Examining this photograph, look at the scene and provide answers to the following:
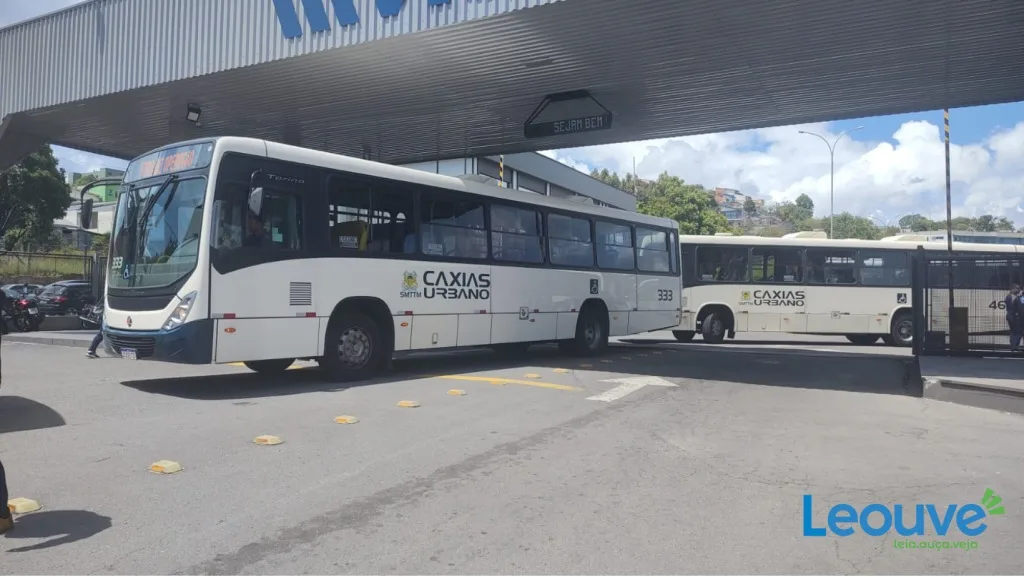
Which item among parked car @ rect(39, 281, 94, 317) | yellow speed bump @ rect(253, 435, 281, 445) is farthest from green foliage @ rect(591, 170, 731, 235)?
yellow speed bump @ rect(253, 435, 281, 445)

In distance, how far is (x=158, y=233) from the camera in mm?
9242

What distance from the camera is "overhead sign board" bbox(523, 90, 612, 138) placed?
1511cm

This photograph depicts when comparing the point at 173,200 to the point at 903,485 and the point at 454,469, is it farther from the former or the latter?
the point at 903,485

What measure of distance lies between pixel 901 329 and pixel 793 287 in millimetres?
3448

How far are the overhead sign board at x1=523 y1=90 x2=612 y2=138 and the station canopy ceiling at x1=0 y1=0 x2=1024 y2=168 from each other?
18 centimetres

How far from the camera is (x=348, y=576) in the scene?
3.68m

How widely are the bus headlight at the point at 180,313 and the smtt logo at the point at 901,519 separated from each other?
23.1 feet

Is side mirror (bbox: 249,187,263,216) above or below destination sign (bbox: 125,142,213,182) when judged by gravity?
below

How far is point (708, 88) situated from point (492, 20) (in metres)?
5.20

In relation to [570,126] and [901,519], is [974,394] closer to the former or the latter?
[901,519]

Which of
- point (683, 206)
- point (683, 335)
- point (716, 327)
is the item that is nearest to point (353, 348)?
point (716, 327)

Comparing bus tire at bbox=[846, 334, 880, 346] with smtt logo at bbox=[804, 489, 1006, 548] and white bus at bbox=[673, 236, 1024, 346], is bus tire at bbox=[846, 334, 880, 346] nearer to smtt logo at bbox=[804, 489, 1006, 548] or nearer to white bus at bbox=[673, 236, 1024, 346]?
white bus at bbox=[673, 236, 1024, 346]

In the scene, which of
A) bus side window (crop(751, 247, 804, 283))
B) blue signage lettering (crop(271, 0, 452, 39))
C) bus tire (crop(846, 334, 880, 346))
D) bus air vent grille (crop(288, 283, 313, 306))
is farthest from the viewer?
bus tire (crop(846, 334, 880, 346))

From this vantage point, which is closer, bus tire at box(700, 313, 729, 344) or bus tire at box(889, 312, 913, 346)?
bus tire at box(700, 313, 729, 344)
